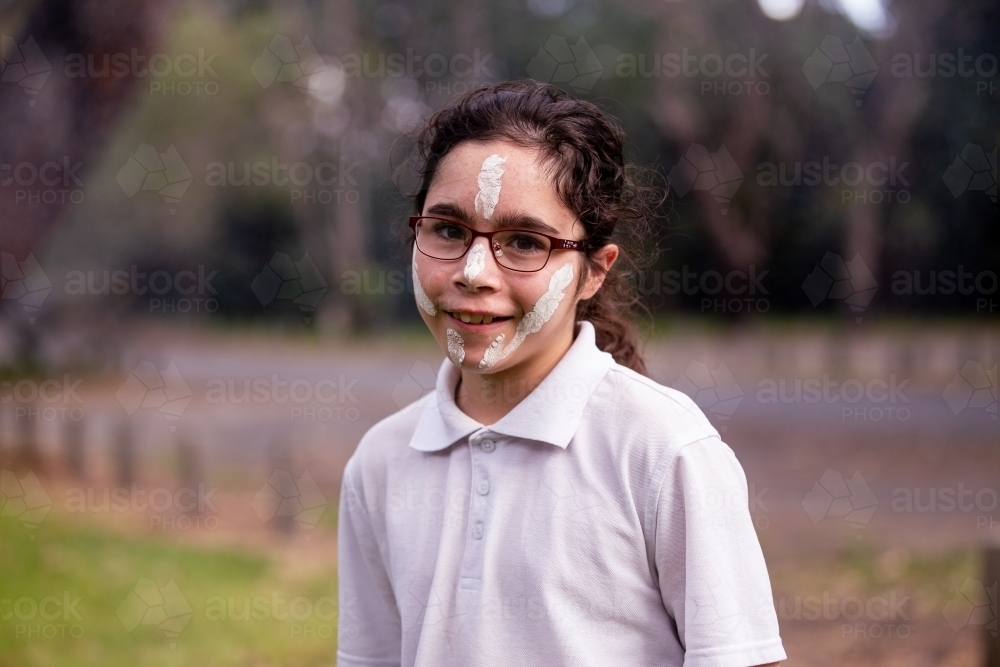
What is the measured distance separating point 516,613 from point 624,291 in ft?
3.07

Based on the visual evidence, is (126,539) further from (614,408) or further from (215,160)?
(215,160)

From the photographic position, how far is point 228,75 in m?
19.5

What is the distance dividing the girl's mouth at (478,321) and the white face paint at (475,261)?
8 centimetres

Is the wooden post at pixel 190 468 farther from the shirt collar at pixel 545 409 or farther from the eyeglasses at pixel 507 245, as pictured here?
the eyeglasses at pixel 507 245

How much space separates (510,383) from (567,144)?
0.52m

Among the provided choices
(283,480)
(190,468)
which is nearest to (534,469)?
(190,468)

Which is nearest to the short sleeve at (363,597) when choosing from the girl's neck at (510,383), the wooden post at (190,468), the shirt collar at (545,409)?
the shirt collar at (545,409)

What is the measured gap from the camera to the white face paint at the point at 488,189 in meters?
1.80

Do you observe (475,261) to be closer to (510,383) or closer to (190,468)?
(510,383)

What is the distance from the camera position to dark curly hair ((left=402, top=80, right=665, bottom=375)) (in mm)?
1864

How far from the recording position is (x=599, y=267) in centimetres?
198

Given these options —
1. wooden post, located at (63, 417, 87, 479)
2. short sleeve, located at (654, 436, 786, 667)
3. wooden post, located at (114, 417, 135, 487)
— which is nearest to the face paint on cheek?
short sleeve, located at (654, 436, 786, 667)

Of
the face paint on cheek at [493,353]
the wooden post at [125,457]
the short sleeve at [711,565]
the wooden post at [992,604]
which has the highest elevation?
the face paint on cheek at [493,353]

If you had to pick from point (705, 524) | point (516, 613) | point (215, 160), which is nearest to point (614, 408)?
point (705, 524)
